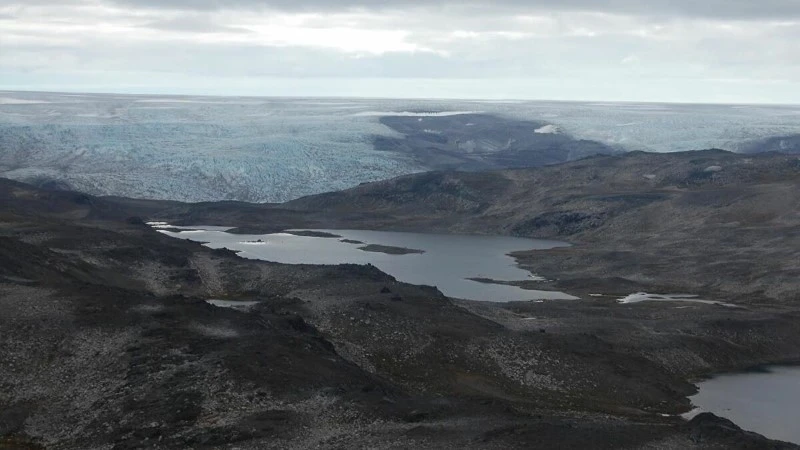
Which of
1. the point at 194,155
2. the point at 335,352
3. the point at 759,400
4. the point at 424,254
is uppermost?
the point at 335,352

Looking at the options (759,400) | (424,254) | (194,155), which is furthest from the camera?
(194,155)

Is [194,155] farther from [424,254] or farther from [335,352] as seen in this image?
[335,352]

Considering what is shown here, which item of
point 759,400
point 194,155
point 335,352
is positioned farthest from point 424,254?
point 335,352

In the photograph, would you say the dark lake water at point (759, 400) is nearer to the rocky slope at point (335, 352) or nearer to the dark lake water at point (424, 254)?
the rocky slope at point (335, 352)

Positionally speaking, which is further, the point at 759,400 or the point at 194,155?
the point at 194,155

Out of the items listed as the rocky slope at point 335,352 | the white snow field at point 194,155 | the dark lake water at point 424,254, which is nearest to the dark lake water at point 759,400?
the rocky slope at point 335,352

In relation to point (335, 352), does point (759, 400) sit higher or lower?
lower

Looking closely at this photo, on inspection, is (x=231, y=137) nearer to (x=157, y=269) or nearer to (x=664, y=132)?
(x=664, y=132)

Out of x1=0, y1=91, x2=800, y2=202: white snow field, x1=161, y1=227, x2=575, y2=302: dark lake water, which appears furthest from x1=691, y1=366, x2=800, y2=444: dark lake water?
x1=0, y1=91, x2=800, y2=202: white snow field

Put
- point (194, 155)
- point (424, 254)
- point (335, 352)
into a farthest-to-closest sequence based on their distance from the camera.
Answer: point (194, 155)
point (424, 254)
point (335, 352)
